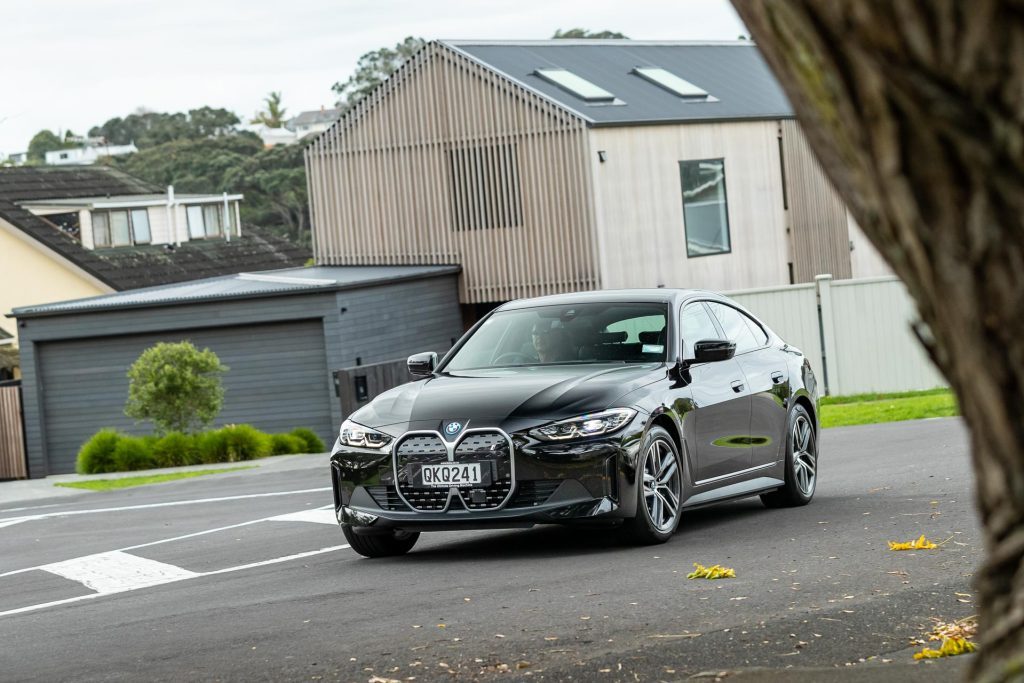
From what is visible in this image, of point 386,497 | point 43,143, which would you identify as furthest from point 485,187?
→ point 43,143

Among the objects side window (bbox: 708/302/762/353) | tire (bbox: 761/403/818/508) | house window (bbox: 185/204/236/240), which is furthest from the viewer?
house window (bbox: 185/204/236/240)

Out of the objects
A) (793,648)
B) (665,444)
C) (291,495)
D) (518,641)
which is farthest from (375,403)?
(291,495)

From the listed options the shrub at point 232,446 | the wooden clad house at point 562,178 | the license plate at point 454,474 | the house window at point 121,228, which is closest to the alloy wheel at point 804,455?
the license plate at point 454,474

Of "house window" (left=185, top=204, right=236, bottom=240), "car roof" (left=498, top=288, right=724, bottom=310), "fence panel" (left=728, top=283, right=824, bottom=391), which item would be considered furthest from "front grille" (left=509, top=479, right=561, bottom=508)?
"house window" (left=185, top=204, right=236, bottom=240)

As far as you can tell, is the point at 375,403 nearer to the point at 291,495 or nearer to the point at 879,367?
the point at 291,495

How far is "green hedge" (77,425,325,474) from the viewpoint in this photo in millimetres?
26078

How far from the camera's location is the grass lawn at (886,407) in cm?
2267

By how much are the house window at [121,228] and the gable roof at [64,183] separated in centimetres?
103

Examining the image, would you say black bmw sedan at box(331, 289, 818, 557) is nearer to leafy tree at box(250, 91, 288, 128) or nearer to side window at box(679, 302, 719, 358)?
side window at box(679, 302, 719, 358)

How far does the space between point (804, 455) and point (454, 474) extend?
11.6ft

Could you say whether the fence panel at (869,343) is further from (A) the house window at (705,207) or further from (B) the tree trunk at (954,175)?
(B) the tree trunk at (954,175)

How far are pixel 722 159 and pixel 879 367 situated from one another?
7299mm

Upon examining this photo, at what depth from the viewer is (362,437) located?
33.2ft

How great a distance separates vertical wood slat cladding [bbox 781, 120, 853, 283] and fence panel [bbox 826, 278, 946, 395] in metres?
7.62
